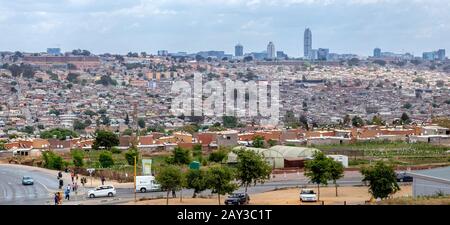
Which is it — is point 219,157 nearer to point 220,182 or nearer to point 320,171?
point 320,171

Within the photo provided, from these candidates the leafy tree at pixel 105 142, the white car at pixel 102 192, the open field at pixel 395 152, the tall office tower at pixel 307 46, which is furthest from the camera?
the tall office tower at pixel 307 46

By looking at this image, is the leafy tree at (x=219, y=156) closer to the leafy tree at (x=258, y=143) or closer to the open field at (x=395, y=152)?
the open field at (x=395, y=152)

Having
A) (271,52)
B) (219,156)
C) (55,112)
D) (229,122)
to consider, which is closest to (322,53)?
(271,52)

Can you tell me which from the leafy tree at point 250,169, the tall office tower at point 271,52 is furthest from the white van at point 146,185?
the tall office tower at point 271,52

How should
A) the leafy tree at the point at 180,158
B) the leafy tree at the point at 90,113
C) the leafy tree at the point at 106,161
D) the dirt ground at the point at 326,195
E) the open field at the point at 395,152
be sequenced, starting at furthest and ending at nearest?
1. the leafy tree at the point at 90,113
2. the open field at the point at 395,152
3. the leafy tree at the point at 106,161
4. the leafy tree at the point at 180,158
5. the dirt ground at the point at 326,195

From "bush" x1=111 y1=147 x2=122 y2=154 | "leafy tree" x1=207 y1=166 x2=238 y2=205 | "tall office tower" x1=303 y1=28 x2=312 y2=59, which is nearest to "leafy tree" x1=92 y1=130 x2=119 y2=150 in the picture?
"bush" x1=111 y1=147 x2=122 y2=154
